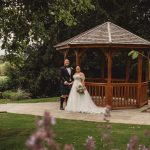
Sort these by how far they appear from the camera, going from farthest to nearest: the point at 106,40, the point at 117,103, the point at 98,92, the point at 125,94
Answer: the point at 98,92 < the point at 117,103 < the point at 125,94 < the point at 106,40

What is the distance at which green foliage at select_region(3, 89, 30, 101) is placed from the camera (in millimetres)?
29984

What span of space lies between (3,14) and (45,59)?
1955cm

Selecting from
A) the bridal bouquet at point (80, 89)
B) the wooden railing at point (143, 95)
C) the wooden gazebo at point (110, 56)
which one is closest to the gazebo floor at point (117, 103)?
the wooden gazebo at point (110, 56)

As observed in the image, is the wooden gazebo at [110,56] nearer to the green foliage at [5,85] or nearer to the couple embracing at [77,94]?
the couple embracing at [77,94]

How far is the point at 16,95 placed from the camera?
30109 millimetres

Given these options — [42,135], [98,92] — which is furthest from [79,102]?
[42,135]

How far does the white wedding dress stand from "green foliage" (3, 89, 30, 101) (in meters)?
10.7

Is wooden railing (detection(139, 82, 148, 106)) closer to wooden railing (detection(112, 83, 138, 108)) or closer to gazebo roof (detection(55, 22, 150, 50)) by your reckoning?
wooden railing (detection(112, 83, 138, 108))

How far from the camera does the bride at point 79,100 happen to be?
1934 cm

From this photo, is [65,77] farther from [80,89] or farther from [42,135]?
[42,135]

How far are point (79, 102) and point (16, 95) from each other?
11.2 m

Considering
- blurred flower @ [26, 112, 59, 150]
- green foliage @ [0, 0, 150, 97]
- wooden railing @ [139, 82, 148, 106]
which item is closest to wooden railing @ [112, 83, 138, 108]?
wooden railing @ [139, 82, 148, 106]

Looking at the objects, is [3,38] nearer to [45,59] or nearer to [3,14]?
[3,14]

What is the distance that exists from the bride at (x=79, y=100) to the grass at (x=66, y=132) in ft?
8.79
